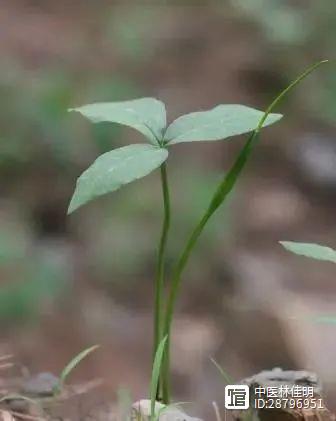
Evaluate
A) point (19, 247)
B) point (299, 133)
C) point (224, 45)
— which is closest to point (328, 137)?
point (299, 133)

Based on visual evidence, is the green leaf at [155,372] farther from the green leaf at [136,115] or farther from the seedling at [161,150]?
the green leaf at [136,115]

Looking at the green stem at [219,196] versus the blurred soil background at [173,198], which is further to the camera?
the blurred soil background at [173,198]

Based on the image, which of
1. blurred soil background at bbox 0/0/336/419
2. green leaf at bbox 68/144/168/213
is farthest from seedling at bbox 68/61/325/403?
blurred soil background at bbox 0/0/336/419

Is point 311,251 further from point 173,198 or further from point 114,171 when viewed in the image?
point 173,198

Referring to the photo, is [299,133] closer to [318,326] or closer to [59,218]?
[59,218]

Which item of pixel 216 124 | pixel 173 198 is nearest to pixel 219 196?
pixel 216 124

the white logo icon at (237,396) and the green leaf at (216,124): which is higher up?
the green leaf at (216,124)

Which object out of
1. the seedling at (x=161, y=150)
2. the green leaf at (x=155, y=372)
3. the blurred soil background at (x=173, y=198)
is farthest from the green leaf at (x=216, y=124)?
the blurred soil background at (x=173, y=198)

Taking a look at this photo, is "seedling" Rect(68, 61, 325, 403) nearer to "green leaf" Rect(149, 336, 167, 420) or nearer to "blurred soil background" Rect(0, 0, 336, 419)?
"green leaf" Rect(149, 336, 167, 420)
